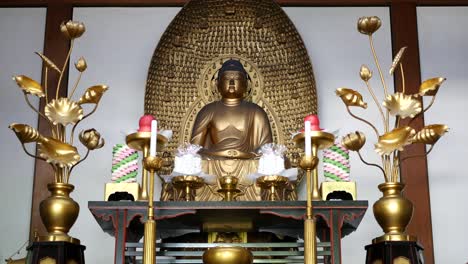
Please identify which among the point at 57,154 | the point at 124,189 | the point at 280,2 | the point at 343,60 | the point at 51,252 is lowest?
the point at 51,252

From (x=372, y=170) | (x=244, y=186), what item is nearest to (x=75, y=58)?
(x=244, y=186)

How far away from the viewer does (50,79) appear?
4.25 meters

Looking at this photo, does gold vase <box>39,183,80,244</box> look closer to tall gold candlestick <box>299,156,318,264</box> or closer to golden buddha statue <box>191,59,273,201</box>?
tall gold candlestick <box>299,156,318,264</box>

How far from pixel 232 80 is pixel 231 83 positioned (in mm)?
16

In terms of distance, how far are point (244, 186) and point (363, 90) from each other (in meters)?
1.01

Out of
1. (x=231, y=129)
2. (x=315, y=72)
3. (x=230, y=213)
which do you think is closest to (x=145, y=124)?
(x=230, y=213)

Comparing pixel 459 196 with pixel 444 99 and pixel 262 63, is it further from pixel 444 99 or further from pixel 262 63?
pixel 262 63

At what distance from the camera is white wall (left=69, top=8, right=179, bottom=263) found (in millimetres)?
4098

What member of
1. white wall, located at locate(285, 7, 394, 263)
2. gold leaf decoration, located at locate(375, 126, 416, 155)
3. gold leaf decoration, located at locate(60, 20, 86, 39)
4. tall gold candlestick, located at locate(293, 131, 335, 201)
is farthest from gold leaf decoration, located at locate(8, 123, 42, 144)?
white wall, located at locate(285, 7, 394, 263)

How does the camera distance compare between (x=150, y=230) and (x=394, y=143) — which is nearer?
(x=150, y=230)

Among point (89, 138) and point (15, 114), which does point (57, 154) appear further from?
point (15, 114)

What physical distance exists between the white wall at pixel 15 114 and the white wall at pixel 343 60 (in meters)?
1.42

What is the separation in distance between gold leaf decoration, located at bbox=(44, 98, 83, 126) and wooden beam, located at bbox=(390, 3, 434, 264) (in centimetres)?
Answer: 175

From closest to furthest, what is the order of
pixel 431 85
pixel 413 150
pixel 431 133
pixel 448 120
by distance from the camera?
pixel 431 133
pixel 431 85
pixel 413 150
pixel 448 120
